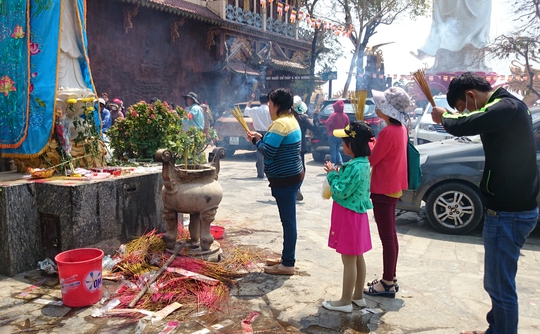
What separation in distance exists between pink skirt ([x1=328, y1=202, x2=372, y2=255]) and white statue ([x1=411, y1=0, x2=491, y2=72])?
28588 millimetres

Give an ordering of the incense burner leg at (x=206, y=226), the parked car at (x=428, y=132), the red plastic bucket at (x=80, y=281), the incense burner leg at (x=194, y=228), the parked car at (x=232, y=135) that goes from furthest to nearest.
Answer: the parked car at (x=232, y=135) → the parked car at (x=428, y=132) → the incense burner leg at (x=194, y=228) → the incense burner leg at (x=206, y=226) → the red plastic bucket at (x=80, y=281)

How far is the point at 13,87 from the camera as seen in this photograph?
15.7 feet

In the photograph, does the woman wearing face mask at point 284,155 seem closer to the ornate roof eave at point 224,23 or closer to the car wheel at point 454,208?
the car wheel at point 454,208

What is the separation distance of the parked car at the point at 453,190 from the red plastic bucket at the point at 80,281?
401 cm

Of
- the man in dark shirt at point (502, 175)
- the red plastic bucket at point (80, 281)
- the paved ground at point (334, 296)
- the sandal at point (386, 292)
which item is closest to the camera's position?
the man in dark shirt at point (502, 175)

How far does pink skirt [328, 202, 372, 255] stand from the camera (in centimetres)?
339

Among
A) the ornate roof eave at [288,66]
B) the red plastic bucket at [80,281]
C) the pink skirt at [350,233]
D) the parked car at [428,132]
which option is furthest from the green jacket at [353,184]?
the ornate roof eave at [288,66]

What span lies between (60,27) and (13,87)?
0.82 m

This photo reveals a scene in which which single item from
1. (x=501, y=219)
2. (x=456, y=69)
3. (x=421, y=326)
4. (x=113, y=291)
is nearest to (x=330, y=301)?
(x=421, y=326)

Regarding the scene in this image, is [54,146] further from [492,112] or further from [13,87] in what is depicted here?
[492,112]

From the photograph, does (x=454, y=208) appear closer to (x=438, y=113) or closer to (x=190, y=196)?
(x=438, y=113)

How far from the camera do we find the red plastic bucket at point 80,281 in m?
3.51

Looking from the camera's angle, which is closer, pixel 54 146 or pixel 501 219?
pixel 501 219

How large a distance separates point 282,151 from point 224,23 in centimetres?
1500
